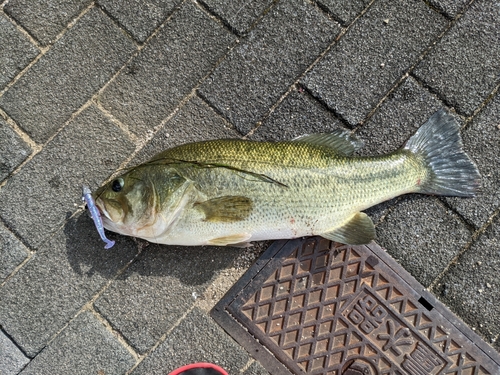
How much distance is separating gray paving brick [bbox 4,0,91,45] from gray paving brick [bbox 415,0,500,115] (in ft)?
11.0

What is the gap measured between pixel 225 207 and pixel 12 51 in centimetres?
263

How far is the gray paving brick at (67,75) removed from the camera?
3.90m

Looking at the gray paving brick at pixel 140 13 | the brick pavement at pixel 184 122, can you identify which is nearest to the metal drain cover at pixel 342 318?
the brick pavement at pixel 184 122

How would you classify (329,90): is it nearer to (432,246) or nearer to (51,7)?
(432,246)

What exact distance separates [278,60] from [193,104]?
0.90 metres

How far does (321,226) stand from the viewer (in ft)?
11.3

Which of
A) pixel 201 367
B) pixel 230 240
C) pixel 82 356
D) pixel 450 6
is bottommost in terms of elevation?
pixel 82 356

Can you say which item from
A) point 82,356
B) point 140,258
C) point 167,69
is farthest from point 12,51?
point 82,356

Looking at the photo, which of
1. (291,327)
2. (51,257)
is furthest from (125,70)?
(291,327)

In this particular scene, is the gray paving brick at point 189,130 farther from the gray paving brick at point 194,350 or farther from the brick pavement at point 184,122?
the gray paving brick at point 194,350

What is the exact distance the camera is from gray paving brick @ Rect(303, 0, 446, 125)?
152 inches

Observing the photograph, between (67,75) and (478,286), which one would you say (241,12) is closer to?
(67,75)

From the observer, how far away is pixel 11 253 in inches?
149

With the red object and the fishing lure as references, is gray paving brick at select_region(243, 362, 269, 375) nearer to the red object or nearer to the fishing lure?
the red object
